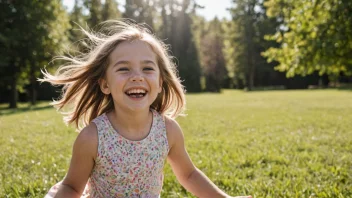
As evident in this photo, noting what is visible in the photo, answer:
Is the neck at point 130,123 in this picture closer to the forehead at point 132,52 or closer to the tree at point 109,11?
the forehead at point 132,52

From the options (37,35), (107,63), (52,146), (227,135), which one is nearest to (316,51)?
(227,135)

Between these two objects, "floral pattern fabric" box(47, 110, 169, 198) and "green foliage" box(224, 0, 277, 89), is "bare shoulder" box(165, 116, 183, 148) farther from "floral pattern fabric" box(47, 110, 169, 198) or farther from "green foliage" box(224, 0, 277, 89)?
"green foliage" box(224, 0, 277, 89)

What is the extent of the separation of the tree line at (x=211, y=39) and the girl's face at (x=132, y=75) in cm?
164

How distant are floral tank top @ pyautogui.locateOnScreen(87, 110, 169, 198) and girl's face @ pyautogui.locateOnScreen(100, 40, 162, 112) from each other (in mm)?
231

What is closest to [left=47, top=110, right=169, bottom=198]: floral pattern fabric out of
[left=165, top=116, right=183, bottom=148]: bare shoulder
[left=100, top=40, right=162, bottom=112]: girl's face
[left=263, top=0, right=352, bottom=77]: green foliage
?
[left=165, top=116, right=183, bottom=148]: bare shoulder

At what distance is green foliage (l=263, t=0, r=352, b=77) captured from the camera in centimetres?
859

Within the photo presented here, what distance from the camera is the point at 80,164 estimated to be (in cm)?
236

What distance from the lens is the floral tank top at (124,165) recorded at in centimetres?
243

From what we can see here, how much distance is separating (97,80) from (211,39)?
157 feet

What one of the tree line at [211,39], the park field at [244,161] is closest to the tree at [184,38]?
the tree line at [211,39]

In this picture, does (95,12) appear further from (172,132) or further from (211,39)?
(172,132)

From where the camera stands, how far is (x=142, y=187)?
2527 mm

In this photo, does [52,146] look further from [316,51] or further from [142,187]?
[316,51]

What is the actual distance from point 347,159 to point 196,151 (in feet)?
7.53
